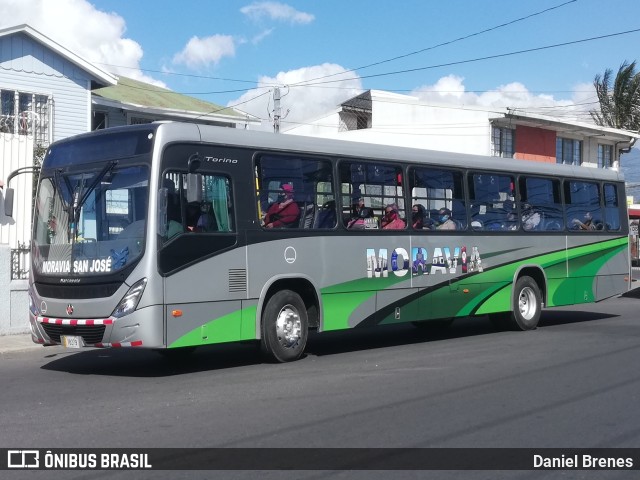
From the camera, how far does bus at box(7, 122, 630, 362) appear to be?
1029cm

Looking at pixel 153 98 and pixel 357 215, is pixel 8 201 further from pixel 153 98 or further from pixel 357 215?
pixel 153 98

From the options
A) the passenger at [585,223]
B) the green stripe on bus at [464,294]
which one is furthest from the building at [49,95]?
the passenger at [585,223]

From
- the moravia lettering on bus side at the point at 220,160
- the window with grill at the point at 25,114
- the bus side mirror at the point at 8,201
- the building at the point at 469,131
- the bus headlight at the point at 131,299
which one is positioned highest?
the building at the point at 469,131

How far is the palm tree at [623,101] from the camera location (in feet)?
156

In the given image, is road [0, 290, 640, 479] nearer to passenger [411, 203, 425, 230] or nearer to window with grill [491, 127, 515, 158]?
passenger [411, 203, 425, 230]

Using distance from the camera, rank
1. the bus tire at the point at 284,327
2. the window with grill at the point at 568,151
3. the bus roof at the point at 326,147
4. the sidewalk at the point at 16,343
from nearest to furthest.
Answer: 1. the bus roof at the point at 326,147
2. the bus tire at the point at 284,327
3. the sidewalk at the point at 16,343
4. the window with grill at the point at 568,151

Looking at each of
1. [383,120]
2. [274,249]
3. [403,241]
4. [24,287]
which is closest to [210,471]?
[274,249]

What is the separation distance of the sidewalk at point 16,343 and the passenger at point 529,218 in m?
9.12

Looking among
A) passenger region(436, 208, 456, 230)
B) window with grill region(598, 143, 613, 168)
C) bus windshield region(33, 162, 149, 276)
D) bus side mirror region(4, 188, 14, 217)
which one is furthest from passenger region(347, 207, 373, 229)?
window with grill region(598, 143, 613, 168)

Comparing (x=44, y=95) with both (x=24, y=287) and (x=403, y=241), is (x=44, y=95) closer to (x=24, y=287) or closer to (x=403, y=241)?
(x=24, y=287)

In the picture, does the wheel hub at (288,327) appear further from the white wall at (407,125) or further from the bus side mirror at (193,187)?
the white wall at (407,125)

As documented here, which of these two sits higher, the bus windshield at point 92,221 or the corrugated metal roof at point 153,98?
the corrugated metal roof at point 153,98

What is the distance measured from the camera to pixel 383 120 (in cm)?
3866

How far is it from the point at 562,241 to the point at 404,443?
1068cm
